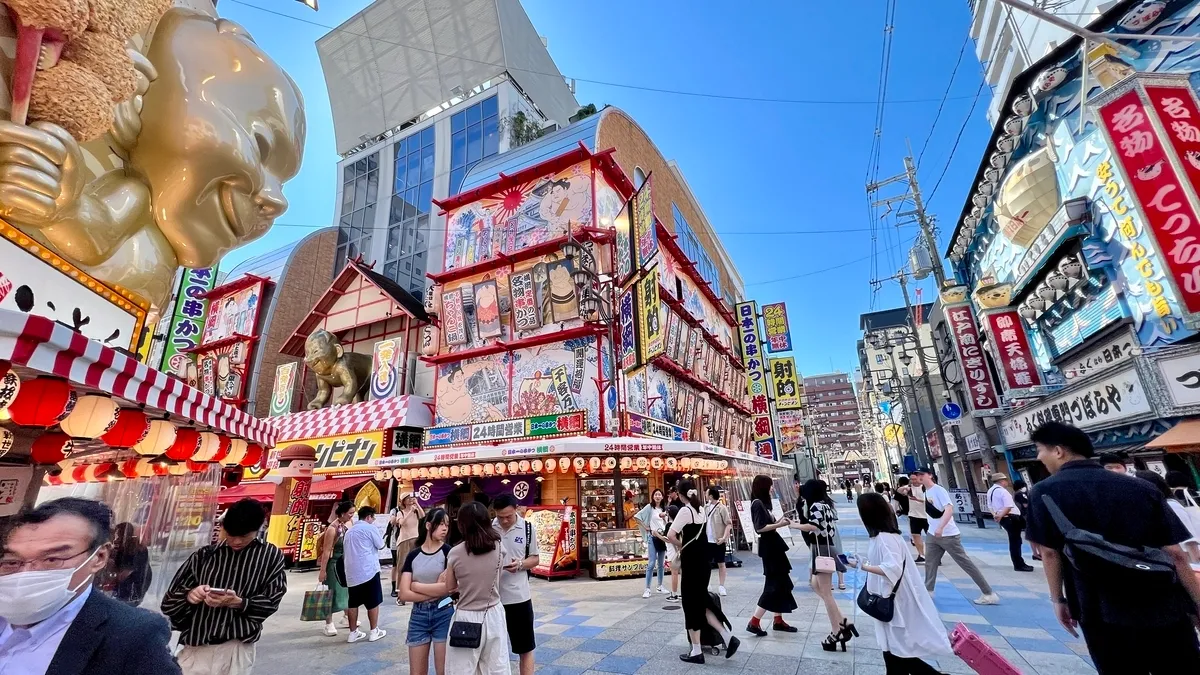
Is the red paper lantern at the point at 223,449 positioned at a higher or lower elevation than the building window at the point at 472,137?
lower

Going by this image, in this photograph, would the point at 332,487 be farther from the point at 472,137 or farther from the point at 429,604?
the point at 472,137

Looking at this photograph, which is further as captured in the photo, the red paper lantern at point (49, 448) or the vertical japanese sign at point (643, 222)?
the vertical japanese sign at point (643, 222)

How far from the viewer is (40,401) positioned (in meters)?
2.93

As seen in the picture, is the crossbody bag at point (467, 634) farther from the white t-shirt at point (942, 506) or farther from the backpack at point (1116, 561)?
the white t-shirt at point (942, 506)

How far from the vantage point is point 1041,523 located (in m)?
3.11

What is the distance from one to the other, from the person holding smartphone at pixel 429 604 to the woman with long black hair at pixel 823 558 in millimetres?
3873

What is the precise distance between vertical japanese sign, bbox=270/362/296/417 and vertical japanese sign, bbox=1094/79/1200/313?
24480 mm

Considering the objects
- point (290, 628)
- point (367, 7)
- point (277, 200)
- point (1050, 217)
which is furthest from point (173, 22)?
point (367, 7)

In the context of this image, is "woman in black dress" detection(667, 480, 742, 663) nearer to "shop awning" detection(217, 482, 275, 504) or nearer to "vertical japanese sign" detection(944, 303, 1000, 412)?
"shop awning" detection(217, 482, 275, 504)

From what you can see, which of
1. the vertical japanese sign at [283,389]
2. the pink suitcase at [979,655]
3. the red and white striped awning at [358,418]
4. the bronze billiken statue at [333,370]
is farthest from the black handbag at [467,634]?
the vertical japanese sign at [283,389]

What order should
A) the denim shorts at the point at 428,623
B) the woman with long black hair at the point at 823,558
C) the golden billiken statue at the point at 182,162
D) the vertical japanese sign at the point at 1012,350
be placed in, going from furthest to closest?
the vertical japanese sign at the point at 1012,350
the woman with long black hair at the point at 823,558
the denim shorts at the point at 428,623
the golden billiken statue at the point at 182,162

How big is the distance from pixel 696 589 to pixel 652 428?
9.52 meters

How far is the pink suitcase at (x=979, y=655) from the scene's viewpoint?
2.74m

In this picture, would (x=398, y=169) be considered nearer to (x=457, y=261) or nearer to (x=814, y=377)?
(x=457, y=261)
